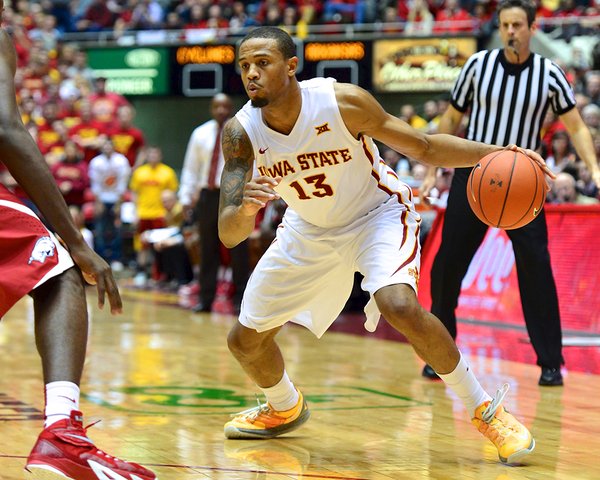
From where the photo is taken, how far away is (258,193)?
4.04 metres

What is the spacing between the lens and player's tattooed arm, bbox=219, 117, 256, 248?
4305 mm

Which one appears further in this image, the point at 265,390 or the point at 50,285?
the point at 265,390

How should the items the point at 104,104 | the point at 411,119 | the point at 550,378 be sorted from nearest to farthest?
1. the point at 550,378
2. the point at 411,119
3. the point at 104,104

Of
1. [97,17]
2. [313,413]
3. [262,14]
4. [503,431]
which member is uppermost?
[262,14]

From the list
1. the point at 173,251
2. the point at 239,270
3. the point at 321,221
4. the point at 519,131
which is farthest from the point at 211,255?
the point at 321,221

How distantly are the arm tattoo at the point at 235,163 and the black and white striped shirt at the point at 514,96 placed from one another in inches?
93.5

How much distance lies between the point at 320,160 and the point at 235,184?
411 mm

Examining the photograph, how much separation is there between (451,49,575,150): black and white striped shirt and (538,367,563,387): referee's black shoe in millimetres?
1323

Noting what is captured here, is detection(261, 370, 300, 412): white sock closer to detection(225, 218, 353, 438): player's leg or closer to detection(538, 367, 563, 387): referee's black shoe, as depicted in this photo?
detection(225, 218, 353, 438): player's leg

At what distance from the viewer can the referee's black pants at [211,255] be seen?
10883 millimetres

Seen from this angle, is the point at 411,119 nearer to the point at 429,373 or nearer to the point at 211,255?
the point at 211,255

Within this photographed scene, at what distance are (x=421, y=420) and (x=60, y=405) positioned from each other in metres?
2.34

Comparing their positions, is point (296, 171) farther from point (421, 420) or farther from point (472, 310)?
point (472, 310)

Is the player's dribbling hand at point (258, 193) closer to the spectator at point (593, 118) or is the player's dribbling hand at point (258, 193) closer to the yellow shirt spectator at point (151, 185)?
the spectator at point (593, 118)
